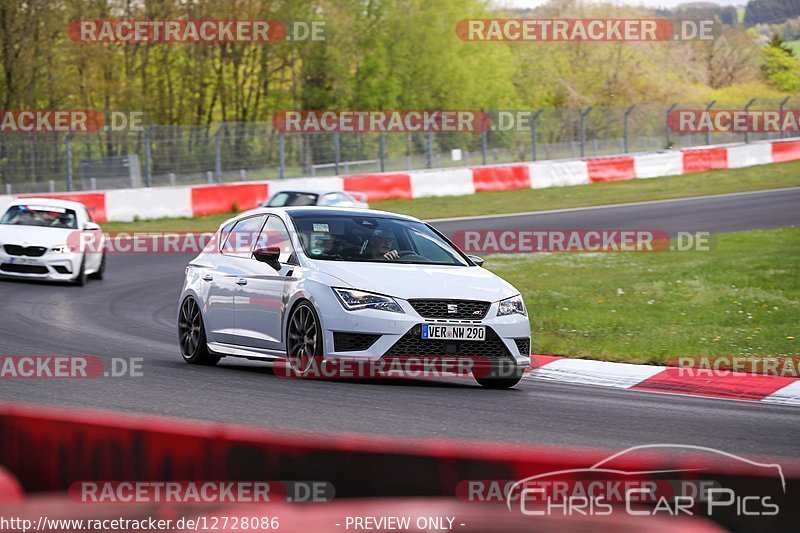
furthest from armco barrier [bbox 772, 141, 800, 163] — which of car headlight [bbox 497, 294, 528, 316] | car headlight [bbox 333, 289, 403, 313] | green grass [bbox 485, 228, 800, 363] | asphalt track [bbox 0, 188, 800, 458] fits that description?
car headlight [bbox 333, 289, 403, 313]

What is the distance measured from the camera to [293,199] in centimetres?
2469

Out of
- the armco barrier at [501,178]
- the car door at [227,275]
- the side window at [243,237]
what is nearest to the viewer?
the car door at [227,275]

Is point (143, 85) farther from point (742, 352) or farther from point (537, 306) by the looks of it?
point (742, 352)

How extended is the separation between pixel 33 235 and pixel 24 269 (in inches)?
21.1

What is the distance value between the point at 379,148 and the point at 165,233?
9.40 m

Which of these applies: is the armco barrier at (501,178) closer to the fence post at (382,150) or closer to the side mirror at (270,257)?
the fence post at (382,150)

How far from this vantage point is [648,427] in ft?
25.8

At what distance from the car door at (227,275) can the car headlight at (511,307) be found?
93.3 inches

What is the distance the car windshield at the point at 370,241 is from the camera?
1028 cm

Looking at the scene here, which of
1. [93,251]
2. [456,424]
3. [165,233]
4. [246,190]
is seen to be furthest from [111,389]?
[246,190]

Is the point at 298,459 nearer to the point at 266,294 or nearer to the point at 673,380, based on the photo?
the point at 266,294

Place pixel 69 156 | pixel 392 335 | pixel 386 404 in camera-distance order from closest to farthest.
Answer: pixel 386 404, pixel 392 335, pixel 69 156

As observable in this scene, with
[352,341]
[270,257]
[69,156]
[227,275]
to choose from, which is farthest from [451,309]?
[69,156]

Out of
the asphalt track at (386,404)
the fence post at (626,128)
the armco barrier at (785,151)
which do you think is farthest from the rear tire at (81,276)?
the armco barrier at (785,151)
